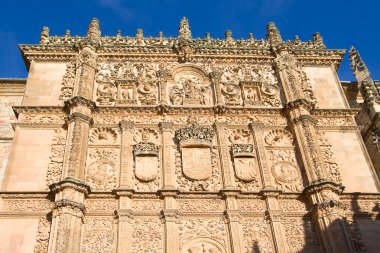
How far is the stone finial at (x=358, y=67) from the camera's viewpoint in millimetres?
17156

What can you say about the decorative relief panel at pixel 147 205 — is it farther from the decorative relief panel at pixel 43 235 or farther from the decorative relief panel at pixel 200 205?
the decorative relief panel at pixel 43 235

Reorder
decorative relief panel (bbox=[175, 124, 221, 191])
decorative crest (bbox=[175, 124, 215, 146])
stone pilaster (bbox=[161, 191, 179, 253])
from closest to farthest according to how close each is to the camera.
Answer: stone pilaster (bbox=[161, 191, 179, 253])
decorative relief panel (bbox=[175, 124, 221, 191])
decorative crest (bbox=[175, 124, 215, 146])

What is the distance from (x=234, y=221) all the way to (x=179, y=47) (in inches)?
274

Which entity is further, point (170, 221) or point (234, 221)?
point (234, 221)

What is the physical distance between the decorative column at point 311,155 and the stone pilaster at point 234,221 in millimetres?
2014

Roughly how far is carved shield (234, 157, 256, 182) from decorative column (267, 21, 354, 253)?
1498 mm

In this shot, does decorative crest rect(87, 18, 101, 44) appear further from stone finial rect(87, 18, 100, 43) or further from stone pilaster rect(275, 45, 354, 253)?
stone pilaster rect(275, 45, 354, 253)

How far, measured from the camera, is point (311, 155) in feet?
43.8

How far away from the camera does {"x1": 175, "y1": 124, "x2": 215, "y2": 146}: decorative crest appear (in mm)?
13531

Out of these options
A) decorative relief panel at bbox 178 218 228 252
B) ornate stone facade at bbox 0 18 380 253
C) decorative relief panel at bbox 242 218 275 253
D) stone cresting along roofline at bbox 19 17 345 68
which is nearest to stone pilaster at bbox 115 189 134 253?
ornate stone facade at bbox 0 18 380 253

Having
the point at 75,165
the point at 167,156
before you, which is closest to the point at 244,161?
the point at 167,156

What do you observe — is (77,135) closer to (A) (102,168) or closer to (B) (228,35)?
(A) (102,168)

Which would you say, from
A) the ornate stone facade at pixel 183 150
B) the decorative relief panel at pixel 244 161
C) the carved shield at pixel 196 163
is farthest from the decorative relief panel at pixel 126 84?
the decorative relief panel at pixel 244 161

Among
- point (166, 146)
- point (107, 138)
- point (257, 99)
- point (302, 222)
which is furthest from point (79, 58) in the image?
point (302, 222)
